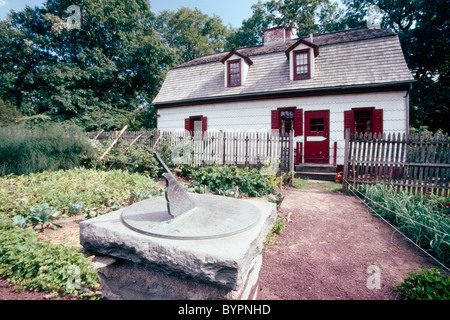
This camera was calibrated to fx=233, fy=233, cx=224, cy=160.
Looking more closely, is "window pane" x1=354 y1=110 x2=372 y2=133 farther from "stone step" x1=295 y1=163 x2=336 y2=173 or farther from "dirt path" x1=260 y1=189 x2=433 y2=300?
"dirt path" x1=260 y1=189 x2=433 y2=300

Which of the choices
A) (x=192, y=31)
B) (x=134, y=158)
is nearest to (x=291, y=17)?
(x=192, y=31)

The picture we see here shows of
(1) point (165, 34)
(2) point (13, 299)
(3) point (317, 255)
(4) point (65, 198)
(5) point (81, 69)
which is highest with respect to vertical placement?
(1) point (165, 34)

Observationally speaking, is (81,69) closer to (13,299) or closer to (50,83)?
(50,83)

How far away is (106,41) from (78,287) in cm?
2452

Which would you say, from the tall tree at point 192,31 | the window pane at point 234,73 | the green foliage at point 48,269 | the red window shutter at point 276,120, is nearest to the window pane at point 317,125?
the red window shutter at point 276,120

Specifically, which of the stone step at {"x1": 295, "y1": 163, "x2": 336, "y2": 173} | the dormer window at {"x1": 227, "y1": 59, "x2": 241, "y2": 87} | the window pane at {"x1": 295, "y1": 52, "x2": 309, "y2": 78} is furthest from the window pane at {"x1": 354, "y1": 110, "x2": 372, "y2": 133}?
the dormer window at {"x1": 227, "y1": 59, "x2": 241, "y2": 87}

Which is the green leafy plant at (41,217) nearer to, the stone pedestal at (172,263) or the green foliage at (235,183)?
the stone pedestal at (172,263)

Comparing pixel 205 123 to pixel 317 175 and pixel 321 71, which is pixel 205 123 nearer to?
pixel 321 71

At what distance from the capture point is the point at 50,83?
17.4 m

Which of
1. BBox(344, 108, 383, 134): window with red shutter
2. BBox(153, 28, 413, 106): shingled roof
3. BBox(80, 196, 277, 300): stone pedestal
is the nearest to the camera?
BBox(80, 196, 277, 300): stone pedestal

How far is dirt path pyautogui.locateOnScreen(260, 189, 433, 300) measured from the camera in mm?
2520

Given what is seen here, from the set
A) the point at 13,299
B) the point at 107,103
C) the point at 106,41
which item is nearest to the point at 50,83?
the point at 107,103

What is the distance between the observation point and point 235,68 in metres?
12.9

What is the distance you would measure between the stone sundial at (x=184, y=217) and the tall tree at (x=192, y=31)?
28603mm
